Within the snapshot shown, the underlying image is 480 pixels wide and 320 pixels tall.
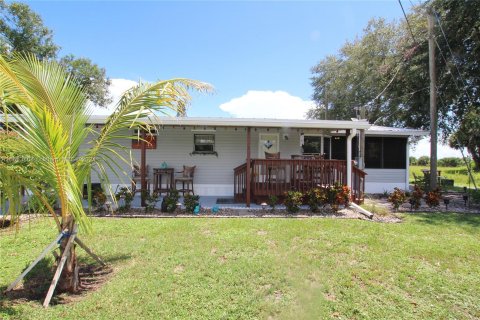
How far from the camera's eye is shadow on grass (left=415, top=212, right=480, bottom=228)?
20.1 ft

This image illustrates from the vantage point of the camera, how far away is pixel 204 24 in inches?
429

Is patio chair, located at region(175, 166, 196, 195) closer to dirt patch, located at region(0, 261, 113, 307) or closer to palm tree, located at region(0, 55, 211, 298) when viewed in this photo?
dirt patch, located at region(0, 261, 113, 307)

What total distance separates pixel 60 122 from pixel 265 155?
7182mm

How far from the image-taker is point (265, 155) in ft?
31.1

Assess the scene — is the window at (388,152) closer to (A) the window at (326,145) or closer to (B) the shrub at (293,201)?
(A) the window at (326,145)

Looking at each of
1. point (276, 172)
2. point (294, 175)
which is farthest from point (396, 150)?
point (276, 172)

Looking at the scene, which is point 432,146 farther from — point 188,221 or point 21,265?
point 21,265

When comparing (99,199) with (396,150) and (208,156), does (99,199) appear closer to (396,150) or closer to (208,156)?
(208,156)

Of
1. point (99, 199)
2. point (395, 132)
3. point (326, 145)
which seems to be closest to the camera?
point (99, 199)

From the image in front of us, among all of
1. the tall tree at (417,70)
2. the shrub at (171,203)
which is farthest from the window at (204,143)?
the tall tree at (417,70)

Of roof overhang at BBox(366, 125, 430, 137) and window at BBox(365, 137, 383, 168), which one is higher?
roof overhang at BBox(366, 125, 430, 137)

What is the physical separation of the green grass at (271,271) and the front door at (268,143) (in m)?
4.20

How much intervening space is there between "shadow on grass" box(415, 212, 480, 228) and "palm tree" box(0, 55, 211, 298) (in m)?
6.11

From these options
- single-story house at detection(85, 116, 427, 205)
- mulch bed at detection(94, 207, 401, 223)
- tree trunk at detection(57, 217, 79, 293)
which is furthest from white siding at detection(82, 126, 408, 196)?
tree trunk at detection(57, 217, 79, 293)
